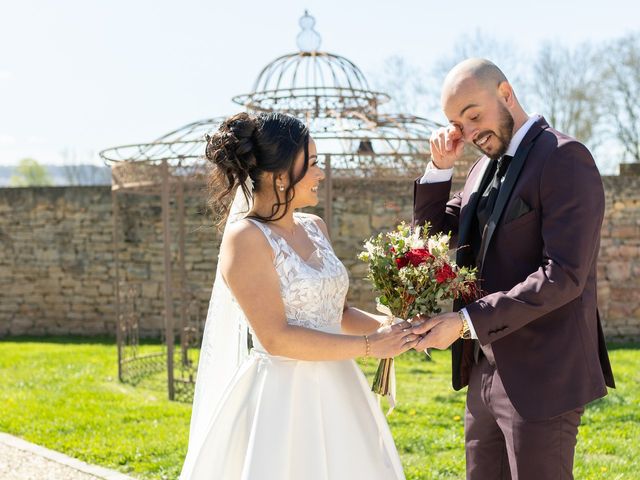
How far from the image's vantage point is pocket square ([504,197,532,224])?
292cm

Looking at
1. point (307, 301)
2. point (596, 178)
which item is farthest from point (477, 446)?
point (596, 178)

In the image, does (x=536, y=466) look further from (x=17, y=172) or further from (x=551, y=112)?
(x=17, y=172)

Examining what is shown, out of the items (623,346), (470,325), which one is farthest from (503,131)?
(623,346)

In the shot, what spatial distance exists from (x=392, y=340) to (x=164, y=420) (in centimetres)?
439

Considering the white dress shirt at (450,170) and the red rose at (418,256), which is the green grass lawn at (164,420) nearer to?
the white dress shirt at (450,170)

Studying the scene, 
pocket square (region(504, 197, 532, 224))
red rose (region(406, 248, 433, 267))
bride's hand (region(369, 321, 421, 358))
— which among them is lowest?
bride's hand (region(369, 321, 421, 358))

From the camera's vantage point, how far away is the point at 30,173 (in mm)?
45594

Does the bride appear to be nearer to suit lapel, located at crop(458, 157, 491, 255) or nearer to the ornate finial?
suit lapel, located at crop(458, 157, 491, 255)

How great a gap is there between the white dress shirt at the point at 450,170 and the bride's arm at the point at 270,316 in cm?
23

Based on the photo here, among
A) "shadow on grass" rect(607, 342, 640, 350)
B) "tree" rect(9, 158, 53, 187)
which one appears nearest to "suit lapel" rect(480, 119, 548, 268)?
"shadow on grass" rect(607, 342, 640, 350)

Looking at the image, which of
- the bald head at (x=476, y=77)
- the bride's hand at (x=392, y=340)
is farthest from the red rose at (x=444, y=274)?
the bald head at (x=476, y=77)

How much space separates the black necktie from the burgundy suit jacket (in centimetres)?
8

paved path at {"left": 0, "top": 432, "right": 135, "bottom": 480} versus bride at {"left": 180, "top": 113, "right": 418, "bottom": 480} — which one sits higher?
bride at {"left": 180, "top": 113, "right": 418, "bottom": 480}

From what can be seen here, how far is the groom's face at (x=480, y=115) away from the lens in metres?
2.96
